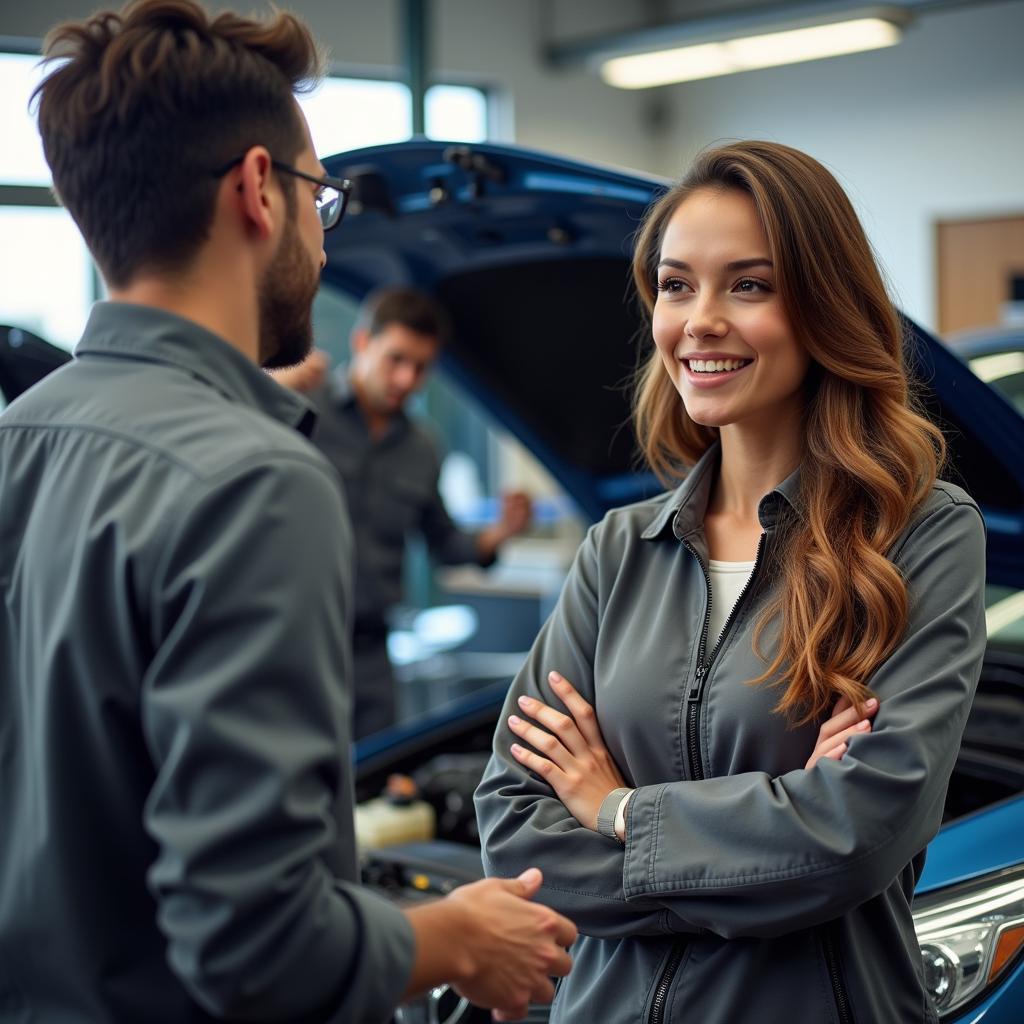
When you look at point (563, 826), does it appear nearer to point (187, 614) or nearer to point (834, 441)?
point (834, 441)

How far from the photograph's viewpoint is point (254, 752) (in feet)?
3.05

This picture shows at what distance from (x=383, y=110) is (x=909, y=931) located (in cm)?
687

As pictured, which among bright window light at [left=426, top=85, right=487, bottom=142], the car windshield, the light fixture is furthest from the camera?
bright window light at [left=426, top=85, right=487, bottom=142]

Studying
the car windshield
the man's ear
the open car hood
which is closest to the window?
the open car hood

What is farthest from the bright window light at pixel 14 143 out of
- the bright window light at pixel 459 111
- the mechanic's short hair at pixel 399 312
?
the bright window light at pixel 459 111

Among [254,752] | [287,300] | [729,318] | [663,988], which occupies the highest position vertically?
[287,300]

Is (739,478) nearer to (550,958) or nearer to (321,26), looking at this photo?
(550,958)

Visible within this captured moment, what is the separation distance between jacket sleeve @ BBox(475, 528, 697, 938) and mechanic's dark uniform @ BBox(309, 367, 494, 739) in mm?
2129

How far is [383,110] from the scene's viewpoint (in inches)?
300

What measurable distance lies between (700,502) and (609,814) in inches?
17.7

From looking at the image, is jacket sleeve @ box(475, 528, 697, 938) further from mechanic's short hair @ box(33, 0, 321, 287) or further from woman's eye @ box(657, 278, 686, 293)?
mechanic's short hair @ box(33, 0, 321, 287)

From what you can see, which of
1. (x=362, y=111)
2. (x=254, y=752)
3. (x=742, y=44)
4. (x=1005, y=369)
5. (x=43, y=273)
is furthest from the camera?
(x=362, y=111)

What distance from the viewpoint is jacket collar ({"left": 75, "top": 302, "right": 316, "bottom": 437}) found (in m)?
1.09

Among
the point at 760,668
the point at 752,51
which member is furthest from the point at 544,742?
the point at 752,51
